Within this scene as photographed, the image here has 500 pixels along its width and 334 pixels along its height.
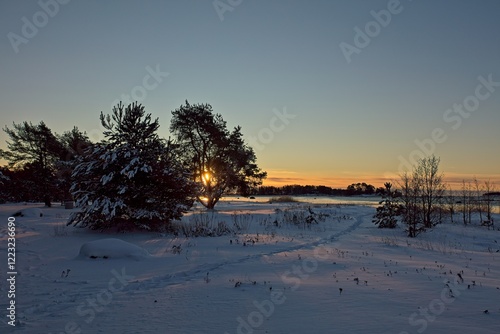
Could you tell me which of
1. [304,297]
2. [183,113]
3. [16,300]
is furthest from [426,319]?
[183,113]

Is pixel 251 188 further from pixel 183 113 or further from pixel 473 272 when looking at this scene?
pixel 473 272

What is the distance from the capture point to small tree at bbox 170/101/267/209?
34.0m

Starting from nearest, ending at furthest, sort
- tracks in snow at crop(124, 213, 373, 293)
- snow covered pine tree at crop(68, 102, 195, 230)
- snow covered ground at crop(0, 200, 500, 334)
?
snow covered ground at crop(0, 200, 500, 334)
tracks in snow at crop(124, 213, 373, 293)
snow covered pine tree at crop(68, 102, 195, 230)

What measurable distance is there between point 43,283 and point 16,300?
1.24m

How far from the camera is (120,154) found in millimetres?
15250

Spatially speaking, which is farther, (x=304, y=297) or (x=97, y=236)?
(x=97, y=236)

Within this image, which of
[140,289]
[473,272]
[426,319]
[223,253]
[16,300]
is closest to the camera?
[426,319]
